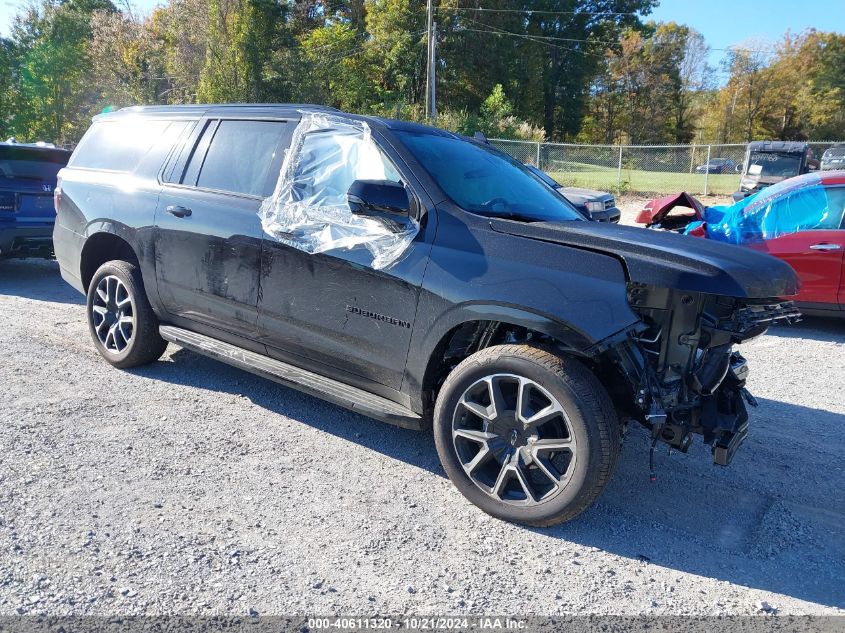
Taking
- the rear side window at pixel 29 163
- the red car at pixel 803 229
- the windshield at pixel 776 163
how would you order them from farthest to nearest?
1. the windshield at pixel 776 163
2. the rear side window at pixel 29 163
3. the red car at pixel 803 229

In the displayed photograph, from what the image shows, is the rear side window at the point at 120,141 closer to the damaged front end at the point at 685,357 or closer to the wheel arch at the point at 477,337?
the wheel arch at the point at 477,337

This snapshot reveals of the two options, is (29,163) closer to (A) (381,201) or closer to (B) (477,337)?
(A) (381,201)

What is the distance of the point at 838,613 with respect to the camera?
8.68 feet

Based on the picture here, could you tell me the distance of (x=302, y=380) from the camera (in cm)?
388

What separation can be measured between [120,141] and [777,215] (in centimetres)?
658

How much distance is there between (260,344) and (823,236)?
5.96m

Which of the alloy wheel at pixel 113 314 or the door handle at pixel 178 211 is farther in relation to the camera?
the alloy wheel at pixel 113 314

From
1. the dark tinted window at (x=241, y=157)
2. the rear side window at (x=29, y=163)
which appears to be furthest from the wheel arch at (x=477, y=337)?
the rear side window at (x=29, y=163)

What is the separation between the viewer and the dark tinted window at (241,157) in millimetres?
4230

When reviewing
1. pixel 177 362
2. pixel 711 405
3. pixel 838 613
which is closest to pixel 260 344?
pixel 177 362

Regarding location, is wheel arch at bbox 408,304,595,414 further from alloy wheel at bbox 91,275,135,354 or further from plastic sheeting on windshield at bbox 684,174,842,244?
plastic sheeting on windshield at bbox 684,174,842,244

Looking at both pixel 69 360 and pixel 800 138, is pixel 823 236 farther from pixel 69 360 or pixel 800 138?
pixel 800 138

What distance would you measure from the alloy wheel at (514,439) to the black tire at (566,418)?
0.09 ft

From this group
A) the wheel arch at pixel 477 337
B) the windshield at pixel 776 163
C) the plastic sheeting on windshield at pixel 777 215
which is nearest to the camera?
the wheel arch at pixel 477 337
